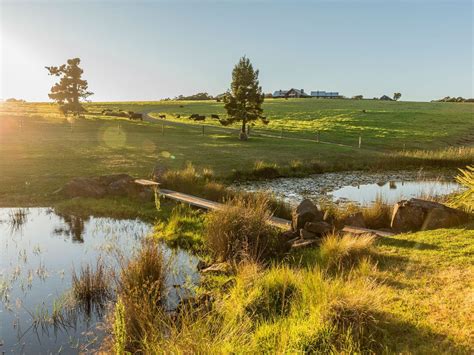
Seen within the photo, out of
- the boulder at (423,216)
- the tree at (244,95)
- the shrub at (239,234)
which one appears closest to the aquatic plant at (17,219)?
the shrub at (239,234)

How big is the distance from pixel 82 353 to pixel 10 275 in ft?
14.3

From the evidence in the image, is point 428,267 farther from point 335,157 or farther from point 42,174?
point 335,157

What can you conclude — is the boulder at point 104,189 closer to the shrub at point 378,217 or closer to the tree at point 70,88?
the shrub at point 378,217

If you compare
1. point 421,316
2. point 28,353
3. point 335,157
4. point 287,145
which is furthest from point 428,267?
point 287,145

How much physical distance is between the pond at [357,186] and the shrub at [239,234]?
24.3 feet

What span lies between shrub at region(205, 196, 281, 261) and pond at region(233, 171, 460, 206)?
7.41 m

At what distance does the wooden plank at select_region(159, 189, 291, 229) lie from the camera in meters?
13.4

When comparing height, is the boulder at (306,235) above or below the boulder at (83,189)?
above

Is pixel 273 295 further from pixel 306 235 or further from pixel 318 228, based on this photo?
pixel 318 228

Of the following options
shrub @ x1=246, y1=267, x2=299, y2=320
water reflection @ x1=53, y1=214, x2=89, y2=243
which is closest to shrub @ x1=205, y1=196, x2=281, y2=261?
shrub @ x1=246, y1=267, x2=299, y2=320

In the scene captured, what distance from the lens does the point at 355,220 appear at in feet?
43.1

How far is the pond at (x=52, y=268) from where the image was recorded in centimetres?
741

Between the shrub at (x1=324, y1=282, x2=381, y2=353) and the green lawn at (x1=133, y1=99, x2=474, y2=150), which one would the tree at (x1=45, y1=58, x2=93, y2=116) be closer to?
the green lawn at (x1=133, y1=99, x2=474, y2=150)

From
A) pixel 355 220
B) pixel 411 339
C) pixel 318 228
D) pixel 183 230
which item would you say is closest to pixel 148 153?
pixel 183 230
